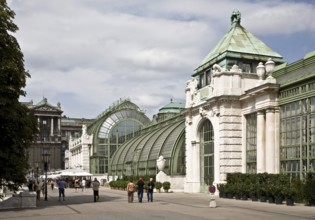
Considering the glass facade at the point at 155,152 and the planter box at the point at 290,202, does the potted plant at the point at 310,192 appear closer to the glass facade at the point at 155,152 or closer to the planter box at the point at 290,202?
the planter box at the point at 290,202

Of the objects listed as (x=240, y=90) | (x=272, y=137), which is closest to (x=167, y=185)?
(x=240, y=90)

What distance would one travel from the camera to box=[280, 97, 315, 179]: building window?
105 ft

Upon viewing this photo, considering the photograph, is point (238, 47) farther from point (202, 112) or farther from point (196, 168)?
point (196, 168)

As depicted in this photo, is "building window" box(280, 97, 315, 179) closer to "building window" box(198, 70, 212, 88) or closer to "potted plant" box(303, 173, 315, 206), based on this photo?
"potted plant" box(303, 173, 315, 206)

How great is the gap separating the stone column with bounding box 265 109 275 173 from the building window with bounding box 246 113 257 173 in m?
2.83

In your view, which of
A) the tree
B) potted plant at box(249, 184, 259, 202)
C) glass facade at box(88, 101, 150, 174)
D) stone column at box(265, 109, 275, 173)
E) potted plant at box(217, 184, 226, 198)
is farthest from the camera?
glass facade at box(88, 101, 150, 174)

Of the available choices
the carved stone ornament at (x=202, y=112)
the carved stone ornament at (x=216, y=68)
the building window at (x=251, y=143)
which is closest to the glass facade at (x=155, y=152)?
the carved stone ornament at (x=202, y=112)

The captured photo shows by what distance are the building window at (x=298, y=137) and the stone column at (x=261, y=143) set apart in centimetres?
152

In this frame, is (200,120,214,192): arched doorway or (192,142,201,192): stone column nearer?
(200,120,214,192): arched doorway

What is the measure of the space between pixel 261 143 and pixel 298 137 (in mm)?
3757

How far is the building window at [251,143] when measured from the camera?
38.5 m

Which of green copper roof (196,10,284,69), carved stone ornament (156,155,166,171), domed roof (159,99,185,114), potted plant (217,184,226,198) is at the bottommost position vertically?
potted plant (217,184,226,198)

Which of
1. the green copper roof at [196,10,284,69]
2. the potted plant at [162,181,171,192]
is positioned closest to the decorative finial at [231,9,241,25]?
the green copper roof at [196,10,284,69]

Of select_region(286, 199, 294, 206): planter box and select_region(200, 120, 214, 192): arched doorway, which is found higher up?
select_region(200, 120, 214, 192): arched doorway
